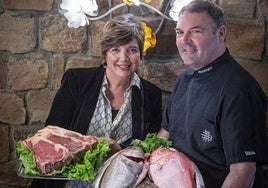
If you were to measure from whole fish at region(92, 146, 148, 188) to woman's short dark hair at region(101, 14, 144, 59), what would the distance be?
0.61 meters

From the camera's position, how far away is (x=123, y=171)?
1466 millimetres

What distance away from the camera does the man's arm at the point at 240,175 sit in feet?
5.02

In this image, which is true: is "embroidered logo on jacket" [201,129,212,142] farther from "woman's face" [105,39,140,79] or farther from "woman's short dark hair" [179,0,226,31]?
"woman's face" [105,39,140,79]

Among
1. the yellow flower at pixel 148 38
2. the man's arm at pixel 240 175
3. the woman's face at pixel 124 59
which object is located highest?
the yellow flower at pixel 148 38

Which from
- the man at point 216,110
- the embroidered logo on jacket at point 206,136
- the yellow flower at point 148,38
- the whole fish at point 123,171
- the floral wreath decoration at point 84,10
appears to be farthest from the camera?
the yellow flower at point 148,38

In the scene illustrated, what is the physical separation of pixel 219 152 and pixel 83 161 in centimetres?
52

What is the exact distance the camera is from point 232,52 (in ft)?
6.95

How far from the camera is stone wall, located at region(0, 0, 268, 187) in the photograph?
82.6 inches

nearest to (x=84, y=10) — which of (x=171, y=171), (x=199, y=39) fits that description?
(x=199, y=39)

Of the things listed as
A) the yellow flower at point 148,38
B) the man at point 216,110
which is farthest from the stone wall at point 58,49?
the man at point 216,110

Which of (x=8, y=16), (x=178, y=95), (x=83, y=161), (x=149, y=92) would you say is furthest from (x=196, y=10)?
(x=8, y=16)

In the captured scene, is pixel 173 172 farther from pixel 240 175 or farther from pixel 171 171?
pixel 240 175

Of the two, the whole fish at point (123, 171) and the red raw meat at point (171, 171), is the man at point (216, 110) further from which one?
the whole fish at point (123, 171)

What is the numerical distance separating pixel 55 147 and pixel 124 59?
21.2 inches
